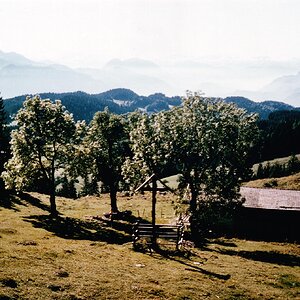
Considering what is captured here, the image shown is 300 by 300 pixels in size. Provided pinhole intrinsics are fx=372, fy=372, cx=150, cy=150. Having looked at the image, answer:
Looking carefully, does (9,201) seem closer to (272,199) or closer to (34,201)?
(34,201)

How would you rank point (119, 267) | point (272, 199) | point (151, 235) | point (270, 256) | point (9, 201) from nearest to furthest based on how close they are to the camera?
point (119, 267)
point (151, 235)
point (270, 256)
point (272, 199)
point (9, 201)

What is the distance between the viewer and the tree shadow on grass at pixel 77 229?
44.0m

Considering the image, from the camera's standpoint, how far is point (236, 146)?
46375 mm

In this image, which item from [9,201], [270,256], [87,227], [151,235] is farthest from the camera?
[9,201]

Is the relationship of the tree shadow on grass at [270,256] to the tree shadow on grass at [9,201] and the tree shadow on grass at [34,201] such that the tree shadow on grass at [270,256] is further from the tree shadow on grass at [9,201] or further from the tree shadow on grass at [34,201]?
the tree shadow on grass at [9,201]

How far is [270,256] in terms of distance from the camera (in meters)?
41.3

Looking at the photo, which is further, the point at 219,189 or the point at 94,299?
the point at 219,189

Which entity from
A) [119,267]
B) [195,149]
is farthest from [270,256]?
[119,267]

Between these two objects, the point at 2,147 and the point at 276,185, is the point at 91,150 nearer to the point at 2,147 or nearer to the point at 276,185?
the point at 2,147

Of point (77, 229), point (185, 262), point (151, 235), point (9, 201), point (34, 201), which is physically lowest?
point (185, 262)

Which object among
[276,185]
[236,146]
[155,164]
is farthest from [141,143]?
[276,185]

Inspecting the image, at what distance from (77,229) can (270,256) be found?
77.7 feet

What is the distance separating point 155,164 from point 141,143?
3.24 meters

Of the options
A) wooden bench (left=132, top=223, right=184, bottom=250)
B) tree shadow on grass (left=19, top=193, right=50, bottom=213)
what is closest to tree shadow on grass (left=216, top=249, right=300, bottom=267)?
wooden bench (left=132, top=223, right=184, bottom=250)
